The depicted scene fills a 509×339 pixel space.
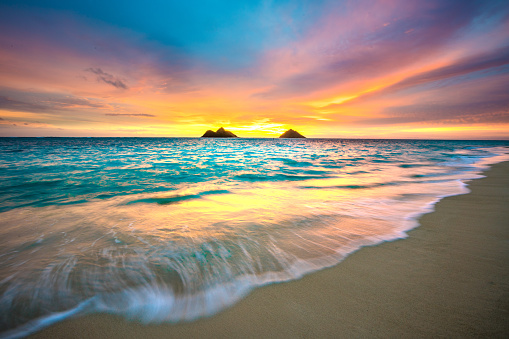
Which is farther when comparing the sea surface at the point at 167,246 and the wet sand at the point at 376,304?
the sea surface at the point at 167,246

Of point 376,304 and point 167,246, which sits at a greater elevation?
point 376,304

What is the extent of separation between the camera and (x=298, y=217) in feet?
15.4

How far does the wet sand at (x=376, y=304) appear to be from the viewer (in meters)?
1.78

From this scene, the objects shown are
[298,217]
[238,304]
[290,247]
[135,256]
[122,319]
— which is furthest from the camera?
[298,217]

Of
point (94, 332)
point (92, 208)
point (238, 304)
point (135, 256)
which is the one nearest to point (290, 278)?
point (238, 304)

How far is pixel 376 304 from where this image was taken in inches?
80.0

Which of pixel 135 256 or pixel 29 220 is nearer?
pixel 135 256

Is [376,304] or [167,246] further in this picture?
[167,246]

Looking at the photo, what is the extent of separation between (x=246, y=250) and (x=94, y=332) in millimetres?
1920

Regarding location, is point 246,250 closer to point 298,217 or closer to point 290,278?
point 290,278

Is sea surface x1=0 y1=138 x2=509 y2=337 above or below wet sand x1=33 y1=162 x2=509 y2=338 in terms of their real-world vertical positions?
below

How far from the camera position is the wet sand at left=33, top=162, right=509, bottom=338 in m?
1.78

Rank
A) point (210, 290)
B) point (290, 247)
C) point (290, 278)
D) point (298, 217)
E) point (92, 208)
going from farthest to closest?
1. point (92, 208)
2. point (298, 217)
3. point (290, 247)
4. point (290, 278)
5. point (210, 290)

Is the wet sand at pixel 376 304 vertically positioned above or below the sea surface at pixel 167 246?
above
